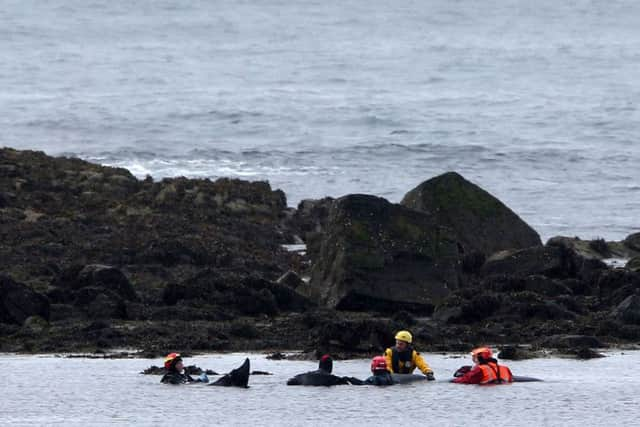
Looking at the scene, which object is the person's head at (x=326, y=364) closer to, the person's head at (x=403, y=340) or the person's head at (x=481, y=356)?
the person's head at (x=403, y=340)

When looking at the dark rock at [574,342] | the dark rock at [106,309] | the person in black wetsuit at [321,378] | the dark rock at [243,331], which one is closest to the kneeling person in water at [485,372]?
the person in black wetsuit at [321,378]

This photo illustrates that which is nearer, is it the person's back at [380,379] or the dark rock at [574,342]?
the person's back at [380,379]

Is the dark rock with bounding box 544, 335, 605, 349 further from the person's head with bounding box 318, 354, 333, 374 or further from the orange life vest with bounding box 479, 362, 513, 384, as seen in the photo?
the person's head with bounding box 318, 354, 333, 374

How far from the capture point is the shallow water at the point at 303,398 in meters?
23.1

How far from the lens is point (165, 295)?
31.0 metres

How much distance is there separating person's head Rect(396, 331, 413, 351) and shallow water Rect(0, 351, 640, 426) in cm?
61

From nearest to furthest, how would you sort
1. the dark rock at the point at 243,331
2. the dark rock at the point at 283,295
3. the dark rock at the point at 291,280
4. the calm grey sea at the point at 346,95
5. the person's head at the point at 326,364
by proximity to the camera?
the person's head at the point at 326,364
the dark rock at the point at 243,331
the dark rock at the point at 283,295
the dark rock at the point at 291,280
the calm grey sea at the point at 346,95

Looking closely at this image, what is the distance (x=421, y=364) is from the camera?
25.6 m

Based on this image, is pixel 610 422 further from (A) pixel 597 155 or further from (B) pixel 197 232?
(A) pixel 597 155

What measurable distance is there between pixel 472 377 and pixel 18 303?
8122 mm

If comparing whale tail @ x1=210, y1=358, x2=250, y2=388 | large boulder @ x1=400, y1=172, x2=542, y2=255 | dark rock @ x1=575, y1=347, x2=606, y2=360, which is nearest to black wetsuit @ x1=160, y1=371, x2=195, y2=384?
whale tail @ x1=210, y1=358, x2=250, y2=388

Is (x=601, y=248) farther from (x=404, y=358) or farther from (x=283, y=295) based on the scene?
(x=404, y=358)

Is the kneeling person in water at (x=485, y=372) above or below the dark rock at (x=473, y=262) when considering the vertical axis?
below

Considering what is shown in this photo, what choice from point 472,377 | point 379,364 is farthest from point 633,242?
point 379,364
